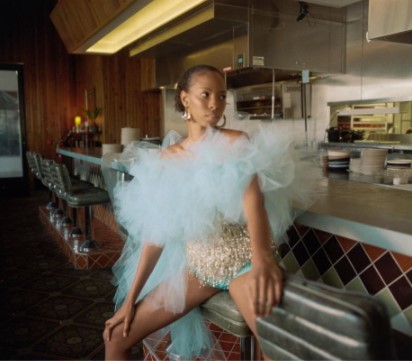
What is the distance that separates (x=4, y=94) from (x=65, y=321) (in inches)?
276

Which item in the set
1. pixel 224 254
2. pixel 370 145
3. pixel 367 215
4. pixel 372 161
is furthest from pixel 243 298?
pixel 370 145

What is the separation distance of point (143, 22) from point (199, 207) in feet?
12.4

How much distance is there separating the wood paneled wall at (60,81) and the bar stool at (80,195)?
381 cm

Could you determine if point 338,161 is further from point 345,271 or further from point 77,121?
point 77,121

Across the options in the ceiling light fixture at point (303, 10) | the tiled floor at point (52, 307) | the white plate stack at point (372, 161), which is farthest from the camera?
the ceiling light fixture at point (303, 10)

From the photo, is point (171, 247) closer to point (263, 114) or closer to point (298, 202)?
point (298, 202)

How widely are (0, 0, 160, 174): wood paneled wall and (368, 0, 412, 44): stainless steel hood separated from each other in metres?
5.31

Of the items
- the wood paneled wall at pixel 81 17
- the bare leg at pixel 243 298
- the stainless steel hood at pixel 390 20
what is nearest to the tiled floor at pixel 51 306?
the bare leg at pixel 243 298

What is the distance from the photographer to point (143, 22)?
177 inches

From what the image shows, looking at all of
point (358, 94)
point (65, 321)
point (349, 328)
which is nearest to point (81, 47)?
point (358, 94)

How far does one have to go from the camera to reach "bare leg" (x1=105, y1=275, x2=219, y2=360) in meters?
1.28

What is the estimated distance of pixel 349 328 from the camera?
702mm

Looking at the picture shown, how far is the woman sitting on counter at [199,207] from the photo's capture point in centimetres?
116

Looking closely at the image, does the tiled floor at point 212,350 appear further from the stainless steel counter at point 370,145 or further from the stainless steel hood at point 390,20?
the stainless steel counter at point 370,145
